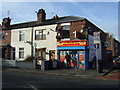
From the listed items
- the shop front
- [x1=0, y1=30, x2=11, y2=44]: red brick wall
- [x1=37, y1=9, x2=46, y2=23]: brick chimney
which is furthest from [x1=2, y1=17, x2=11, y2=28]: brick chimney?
the shop front

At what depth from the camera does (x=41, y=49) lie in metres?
23.2

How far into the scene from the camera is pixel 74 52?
20.3 meters

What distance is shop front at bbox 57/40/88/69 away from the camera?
19.5m

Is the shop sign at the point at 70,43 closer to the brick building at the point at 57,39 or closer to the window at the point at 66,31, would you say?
the brick building at the point at 57,39

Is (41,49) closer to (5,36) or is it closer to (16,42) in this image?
(16,42)

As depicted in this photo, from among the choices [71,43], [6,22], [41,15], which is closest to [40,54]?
[71,43]

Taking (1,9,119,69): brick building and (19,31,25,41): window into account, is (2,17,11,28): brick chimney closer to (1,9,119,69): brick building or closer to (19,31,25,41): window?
(1,9,119,69): brick building

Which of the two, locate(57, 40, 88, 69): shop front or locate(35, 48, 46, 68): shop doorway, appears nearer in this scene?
locate(57, 40, 88, 69): shop front

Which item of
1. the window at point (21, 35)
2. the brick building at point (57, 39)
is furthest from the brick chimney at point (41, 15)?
the window at point (21, 35)

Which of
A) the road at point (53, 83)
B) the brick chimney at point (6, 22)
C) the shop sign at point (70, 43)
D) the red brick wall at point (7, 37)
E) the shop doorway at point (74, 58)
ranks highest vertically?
the brick chimney at point (6, 22)

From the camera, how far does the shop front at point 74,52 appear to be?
1945cm

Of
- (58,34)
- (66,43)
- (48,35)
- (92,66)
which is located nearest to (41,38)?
(48,35)

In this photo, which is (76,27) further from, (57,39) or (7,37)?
(7,37)

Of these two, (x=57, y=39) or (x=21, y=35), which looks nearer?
(x=57, y=39)
